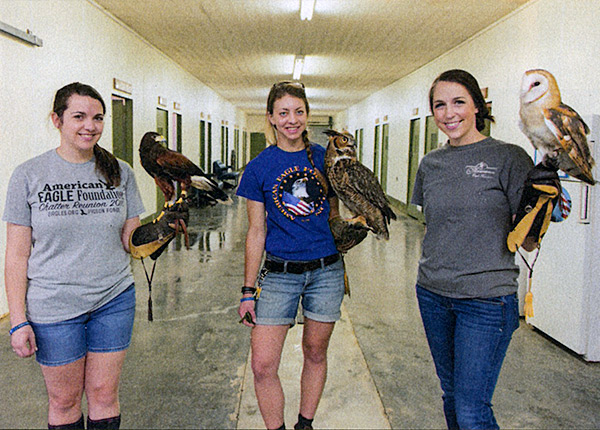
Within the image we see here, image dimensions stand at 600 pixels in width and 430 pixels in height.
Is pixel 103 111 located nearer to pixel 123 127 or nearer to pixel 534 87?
pixel 534 87

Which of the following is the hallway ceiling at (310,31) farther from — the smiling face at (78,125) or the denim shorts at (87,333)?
the denim shorts at (87,333)

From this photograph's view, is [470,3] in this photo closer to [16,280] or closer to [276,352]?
[276,352]

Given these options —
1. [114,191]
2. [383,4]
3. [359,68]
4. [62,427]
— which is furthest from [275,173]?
[359,68]

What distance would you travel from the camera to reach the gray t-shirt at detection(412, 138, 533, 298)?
5.32 ft

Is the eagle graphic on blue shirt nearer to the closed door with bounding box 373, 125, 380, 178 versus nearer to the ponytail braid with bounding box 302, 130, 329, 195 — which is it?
the ponytail braid with bounding box 302, 130, 329, 195

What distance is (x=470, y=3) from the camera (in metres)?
5.50

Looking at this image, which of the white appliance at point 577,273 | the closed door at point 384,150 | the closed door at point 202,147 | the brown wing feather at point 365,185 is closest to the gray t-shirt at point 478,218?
the brown wing feather at point 365,185

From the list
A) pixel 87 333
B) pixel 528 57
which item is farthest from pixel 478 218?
pixel 528 57

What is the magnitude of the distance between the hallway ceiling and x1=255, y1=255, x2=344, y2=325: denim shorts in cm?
455

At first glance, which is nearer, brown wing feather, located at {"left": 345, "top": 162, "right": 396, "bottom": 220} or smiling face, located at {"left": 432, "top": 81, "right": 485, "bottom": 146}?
smiling face, located at {"left": 432, "top": 81, "right": 485, "bottom": 146}

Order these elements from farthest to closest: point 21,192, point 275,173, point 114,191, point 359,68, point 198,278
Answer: point 359,68
point 198,278
point 275,173
point 114,191
point 21,192

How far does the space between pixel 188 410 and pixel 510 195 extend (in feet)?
6.12

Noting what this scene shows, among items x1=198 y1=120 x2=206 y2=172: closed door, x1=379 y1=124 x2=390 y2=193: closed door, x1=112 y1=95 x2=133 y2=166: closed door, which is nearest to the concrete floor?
x1=112 y1=95 x2=133 y2=166: closed door

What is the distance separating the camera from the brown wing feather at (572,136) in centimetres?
159
